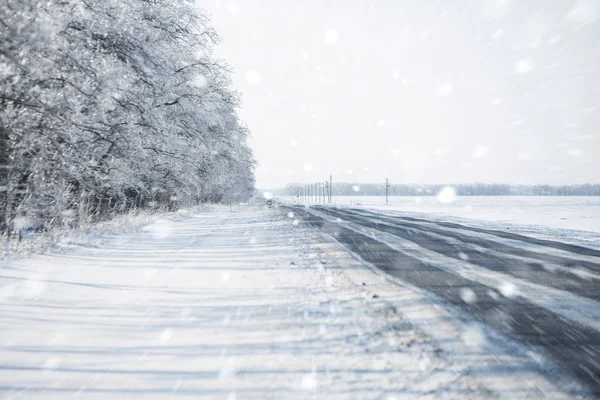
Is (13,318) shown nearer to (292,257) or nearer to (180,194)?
(292,257)

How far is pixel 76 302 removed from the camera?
4.89 metres

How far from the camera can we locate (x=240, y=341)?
3652 millimetres

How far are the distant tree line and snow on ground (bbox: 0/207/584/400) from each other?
2.87 metres

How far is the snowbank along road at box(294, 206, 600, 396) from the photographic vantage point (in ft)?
11.6

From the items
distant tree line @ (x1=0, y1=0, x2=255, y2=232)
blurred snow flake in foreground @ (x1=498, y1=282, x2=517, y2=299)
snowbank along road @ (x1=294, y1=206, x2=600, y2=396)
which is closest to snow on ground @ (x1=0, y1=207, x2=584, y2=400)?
snowbank along road @ (x1=294, y1=206, x2=600, y2=396)

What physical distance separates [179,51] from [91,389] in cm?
1401

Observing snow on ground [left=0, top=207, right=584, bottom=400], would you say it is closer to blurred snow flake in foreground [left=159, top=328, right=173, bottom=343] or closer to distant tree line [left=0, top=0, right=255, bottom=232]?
blurred snow flake in foreground [left=159, top=328, right=173, bottom=343]

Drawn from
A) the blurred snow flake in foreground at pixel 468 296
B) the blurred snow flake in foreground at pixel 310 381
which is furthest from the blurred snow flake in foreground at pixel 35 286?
the blurred snow flake in foreground at pixel 468 296

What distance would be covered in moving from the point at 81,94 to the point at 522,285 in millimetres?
10007

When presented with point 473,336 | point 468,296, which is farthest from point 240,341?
point 468,296

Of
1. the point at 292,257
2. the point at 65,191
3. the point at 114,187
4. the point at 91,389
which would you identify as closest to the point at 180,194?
the point at 114,187

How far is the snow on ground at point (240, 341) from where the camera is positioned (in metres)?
2.76

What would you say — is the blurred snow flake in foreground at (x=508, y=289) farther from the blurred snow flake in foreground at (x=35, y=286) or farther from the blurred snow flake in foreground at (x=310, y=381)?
the blurred snow flake in foreground at (x=35, y=286)

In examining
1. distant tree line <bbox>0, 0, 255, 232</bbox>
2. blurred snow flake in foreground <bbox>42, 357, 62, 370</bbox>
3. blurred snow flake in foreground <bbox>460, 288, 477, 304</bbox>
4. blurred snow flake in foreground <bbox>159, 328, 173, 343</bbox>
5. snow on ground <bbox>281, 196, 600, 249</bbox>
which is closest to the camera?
blurred snow flake in foreground <bbox>42, 357, 62, 370</bbox>
